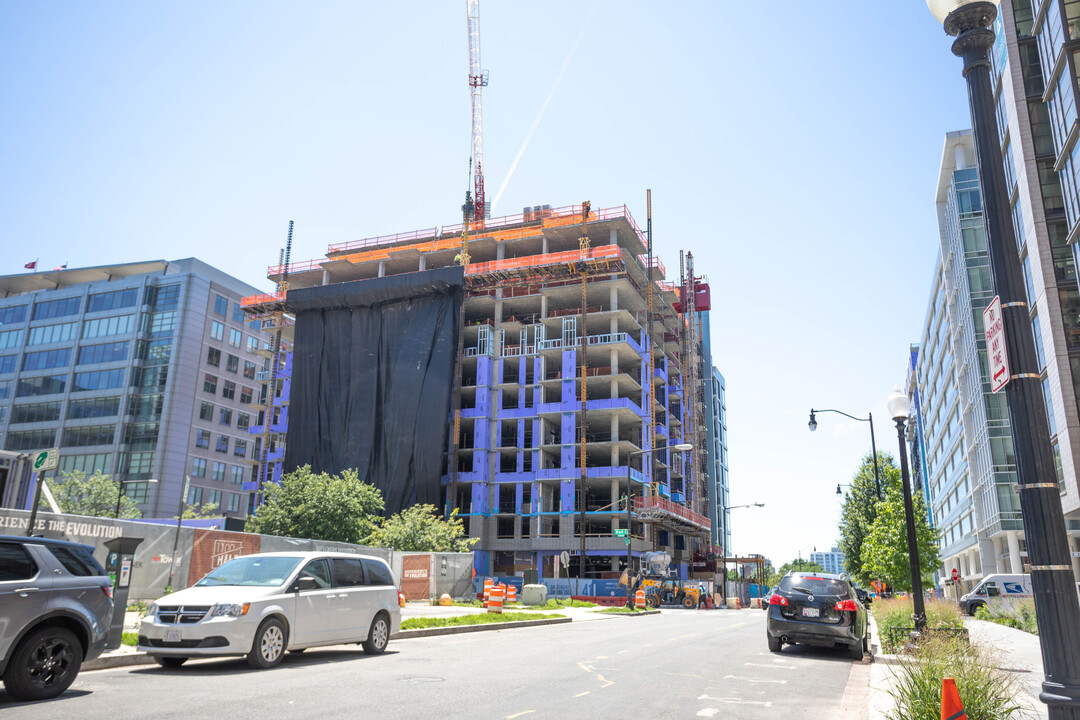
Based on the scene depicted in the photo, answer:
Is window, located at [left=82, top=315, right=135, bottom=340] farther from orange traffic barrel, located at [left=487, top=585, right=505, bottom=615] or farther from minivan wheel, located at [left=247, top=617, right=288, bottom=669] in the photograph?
minivan wheel, located at [left=247, top=617, right=288, bottom=669]

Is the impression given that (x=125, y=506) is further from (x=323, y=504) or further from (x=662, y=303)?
(x=662, y=303)

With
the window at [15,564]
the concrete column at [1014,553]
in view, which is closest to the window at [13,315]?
the window at [15,564]

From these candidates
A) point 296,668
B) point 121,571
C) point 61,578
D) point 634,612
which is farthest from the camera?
point 634,612

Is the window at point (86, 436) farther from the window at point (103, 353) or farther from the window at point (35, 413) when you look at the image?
the window at point (103, 353)

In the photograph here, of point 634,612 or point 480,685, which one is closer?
point 480,685

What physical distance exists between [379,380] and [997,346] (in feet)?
228

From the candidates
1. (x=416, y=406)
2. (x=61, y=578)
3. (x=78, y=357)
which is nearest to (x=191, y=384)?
(x=78, y=357)

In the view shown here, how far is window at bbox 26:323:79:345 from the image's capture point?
8806cm

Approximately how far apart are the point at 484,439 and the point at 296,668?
60.3 meters

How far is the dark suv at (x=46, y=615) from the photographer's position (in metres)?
8.23

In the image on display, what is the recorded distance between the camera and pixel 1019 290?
5.57 metres

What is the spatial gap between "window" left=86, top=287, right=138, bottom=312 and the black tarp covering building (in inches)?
899

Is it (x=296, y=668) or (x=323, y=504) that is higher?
(x=323, y=504)

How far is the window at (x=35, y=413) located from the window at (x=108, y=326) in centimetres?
869
